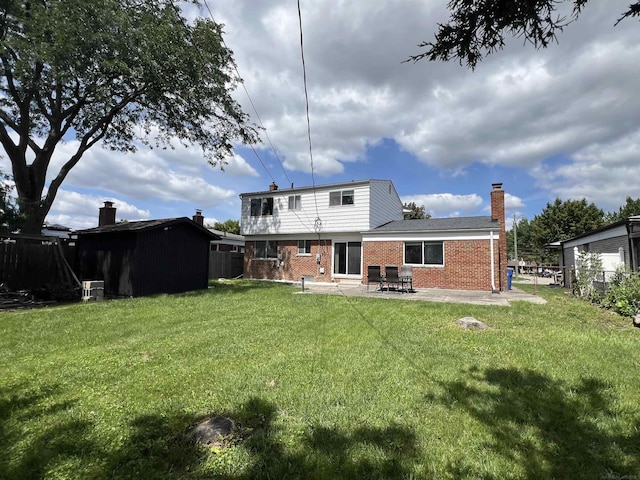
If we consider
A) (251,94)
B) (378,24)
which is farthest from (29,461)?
(251,94)

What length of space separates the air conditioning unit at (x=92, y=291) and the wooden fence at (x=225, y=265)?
9.26m

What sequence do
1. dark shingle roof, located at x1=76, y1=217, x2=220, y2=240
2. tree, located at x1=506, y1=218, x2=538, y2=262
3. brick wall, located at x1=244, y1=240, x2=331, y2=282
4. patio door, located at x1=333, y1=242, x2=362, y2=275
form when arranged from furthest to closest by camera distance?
tree, located at x1=506, y1=218, x2=538, y2=262 → brick wall, located at x1=244, y1=240, x2=331, y2=282 → patio door, located at x1=333, y1=242, x2=362, y2=275 → dark shingle roof, located at x1=76, y1=217, x2=220, y2=240

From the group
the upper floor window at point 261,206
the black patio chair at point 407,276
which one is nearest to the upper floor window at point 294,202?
the upper floor window at point 261,206

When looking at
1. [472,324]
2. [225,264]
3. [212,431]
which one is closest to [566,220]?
[225,264]

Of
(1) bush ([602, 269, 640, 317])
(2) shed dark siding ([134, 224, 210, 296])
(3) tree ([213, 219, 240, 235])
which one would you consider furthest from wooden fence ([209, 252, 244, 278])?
(3) tree ([213, 219, 240, 235])

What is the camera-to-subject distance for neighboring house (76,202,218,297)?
11.9 meters

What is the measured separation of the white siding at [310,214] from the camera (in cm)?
1695

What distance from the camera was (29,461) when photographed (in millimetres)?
2418

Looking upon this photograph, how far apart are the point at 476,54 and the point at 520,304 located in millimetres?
8944

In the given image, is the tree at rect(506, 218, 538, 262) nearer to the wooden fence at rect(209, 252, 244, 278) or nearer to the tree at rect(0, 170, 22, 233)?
the wooden fence at rect(209, 252, 244, 278)

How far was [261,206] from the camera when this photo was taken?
66.0ft

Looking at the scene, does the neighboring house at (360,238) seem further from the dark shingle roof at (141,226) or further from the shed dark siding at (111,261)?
the shed dark siding at (111,261)

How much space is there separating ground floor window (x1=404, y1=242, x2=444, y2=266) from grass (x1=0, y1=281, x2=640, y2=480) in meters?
8.24

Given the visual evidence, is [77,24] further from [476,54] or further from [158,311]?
[476,54]
